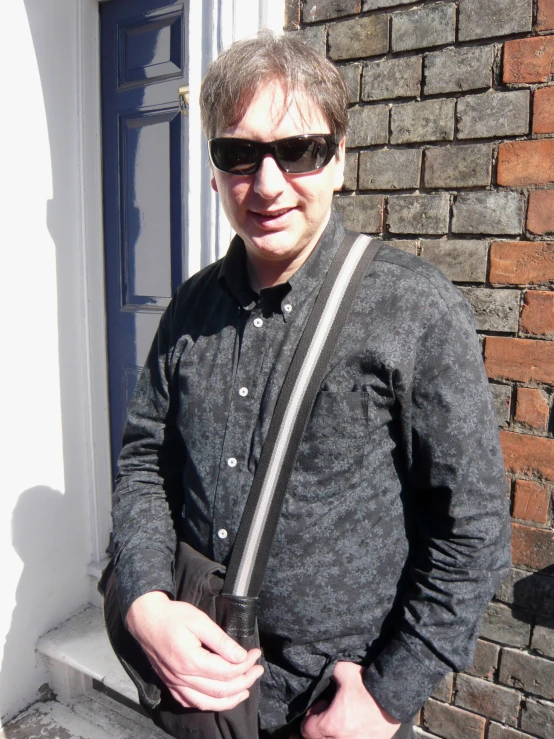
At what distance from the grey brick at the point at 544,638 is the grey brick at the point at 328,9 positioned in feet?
6.09

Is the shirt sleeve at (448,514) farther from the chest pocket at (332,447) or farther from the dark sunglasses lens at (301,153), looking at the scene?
the dark sunglasses lens at (301,153)

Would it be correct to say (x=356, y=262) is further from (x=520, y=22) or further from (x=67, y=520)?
(x=67, y=520)

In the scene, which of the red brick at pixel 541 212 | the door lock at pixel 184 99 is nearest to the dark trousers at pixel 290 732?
the red brick at pixel 541 212

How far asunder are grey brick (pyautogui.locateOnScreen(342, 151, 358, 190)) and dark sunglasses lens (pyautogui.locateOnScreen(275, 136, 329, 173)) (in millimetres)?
643

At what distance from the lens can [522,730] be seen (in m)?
1.68

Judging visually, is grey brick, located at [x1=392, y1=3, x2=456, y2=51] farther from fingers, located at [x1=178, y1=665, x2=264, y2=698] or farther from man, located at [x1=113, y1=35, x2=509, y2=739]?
fingers, located at [x1=178, y1=665, x2=264, y2=698]

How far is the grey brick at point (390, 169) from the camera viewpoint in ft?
5.42

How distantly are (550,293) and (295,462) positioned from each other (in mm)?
863

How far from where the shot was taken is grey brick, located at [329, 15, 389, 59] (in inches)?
65.4

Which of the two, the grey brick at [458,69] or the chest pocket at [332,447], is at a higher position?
the grey brick at [458,69]

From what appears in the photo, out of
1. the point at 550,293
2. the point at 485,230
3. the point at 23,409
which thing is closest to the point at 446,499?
the point at 550,293

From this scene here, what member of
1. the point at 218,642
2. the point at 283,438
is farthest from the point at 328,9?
the point at 218,642

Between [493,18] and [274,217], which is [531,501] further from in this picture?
[493,18]

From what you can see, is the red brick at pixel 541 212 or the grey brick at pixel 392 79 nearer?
the red brick at pixel 541 212
